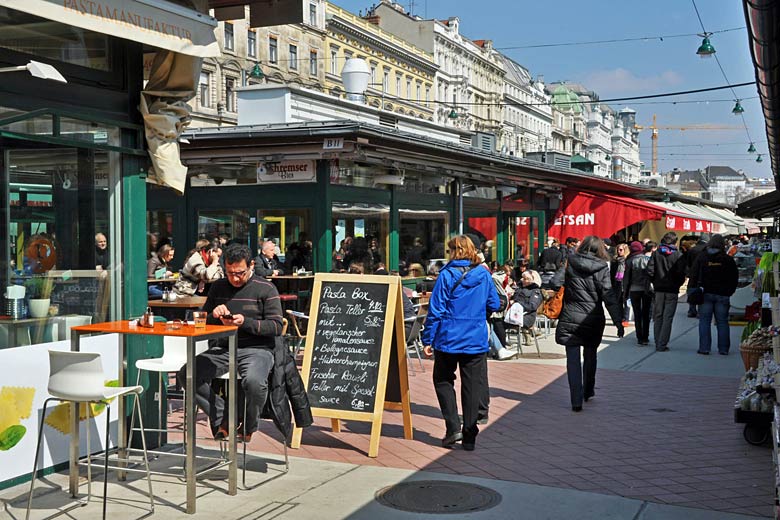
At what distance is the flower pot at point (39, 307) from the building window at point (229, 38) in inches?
1711

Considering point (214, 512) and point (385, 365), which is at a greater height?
point (385, 365)

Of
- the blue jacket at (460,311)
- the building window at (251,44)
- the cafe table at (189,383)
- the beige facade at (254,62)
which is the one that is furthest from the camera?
the building window at (251,44)

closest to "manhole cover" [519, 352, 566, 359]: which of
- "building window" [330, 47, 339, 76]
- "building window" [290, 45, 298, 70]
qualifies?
"building window" [290, 45, 298, 70]

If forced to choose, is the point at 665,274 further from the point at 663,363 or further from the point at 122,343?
the point at 122,343

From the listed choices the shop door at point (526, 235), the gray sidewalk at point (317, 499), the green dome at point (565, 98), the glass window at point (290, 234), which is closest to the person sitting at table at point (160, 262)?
the glass window at point (290, 234)

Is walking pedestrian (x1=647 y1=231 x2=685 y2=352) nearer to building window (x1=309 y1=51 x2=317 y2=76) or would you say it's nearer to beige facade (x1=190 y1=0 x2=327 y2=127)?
beige facade (x1=190 y1=0 x2=327 y2=127)

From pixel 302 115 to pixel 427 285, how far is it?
3.51m

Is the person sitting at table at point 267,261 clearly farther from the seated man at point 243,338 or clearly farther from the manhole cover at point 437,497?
the manhole cover at point 437,497

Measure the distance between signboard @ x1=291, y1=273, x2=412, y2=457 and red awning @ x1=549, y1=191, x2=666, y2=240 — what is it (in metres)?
15.6

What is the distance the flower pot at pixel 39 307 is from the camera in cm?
611

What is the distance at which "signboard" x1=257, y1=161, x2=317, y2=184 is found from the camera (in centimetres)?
1288

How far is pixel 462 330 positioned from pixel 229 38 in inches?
1737

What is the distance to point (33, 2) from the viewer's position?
4875 millimetres

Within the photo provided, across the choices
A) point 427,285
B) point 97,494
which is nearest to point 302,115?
point 427,285
